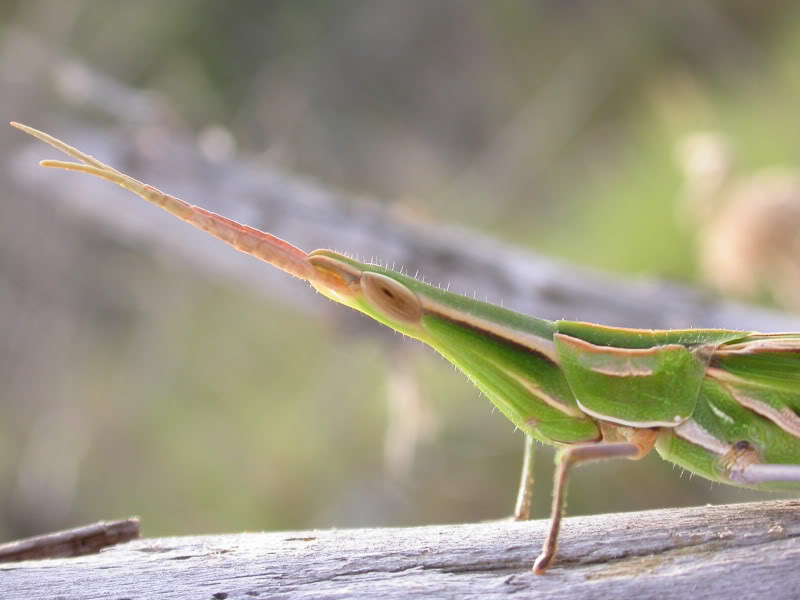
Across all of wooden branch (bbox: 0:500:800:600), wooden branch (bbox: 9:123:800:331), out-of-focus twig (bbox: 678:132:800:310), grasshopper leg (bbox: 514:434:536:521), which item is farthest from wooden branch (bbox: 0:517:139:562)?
out-of-focus twig (bbox: 678:132:800:310)

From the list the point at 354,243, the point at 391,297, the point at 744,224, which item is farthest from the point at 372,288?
the point at 744,224

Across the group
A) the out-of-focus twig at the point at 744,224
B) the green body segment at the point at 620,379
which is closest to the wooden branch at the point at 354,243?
the out-of-focus twig at the point at 744,224

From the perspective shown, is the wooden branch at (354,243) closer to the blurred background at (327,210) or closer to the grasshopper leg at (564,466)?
the blurred background at (327,210)

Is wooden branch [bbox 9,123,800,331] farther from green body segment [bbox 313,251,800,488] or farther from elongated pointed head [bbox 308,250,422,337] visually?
elongated pointed head [bbox 308,250,422,337]

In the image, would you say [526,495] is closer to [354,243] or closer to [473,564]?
[473,564]

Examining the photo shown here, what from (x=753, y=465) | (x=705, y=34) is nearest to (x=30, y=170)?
(x=753, y=465)

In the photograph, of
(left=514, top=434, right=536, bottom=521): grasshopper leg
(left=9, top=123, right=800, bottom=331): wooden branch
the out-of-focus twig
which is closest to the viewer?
(left=514, top=434, right=536, bottom=521): grasshopper leg
